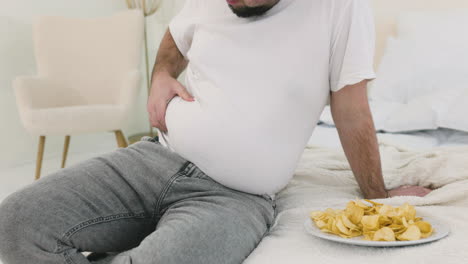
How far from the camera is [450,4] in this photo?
2.60 m

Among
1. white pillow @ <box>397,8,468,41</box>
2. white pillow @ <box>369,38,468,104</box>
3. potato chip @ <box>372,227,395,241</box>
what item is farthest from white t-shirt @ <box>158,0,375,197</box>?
white pillow @ <box>397,8,468,41</box>

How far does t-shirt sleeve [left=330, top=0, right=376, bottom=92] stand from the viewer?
3.40 feet

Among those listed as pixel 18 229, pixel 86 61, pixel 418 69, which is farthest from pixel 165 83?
pixel 86 61

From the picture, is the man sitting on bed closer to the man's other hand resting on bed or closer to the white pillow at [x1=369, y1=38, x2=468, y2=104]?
the man's other hand resting on bed

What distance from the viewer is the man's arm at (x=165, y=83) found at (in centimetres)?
120

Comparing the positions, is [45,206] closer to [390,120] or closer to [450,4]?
[390,120]

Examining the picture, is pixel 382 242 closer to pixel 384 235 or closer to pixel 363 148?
pixel 384 235

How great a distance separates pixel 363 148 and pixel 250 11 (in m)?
0.38

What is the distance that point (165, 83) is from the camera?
1260 mm

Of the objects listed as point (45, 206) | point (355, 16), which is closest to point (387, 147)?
point (355, 16)

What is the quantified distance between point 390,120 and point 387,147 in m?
0.40

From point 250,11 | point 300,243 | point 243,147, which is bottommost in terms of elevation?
point 300,243

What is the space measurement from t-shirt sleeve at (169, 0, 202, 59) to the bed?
1.50 ft

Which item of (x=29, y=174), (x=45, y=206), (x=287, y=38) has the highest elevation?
(x=287, y=38)
